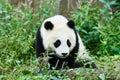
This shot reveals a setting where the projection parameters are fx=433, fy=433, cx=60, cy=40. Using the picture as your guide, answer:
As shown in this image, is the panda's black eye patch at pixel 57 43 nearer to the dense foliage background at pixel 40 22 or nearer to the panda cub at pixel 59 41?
the panda cub at pixel 59 41

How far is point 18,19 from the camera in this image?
730cm

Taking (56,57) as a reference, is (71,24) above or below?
above

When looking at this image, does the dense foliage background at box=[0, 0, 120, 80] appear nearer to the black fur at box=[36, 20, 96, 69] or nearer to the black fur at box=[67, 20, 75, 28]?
the black fur at box=[36, 20, 96, 69]

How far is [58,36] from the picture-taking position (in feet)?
19.0

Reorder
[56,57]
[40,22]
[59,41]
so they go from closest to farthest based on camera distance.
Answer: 1. [59,41]
2. [56,57]
3. [40,22]

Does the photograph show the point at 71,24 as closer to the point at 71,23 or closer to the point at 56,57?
the point at 71,23

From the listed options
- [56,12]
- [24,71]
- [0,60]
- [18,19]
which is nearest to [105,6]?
[56,12]

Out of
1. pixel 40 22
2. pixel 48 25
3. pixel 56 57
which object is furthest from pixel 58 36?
pixel 40 22

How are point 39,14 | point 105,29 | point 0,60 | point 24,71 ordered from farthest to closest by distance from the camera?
point 39,14
point 105,29
point 0,60
point 24,71

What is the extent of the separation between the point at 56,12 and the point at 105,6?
3.06 feet

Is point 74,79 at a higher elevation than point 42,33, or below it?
below

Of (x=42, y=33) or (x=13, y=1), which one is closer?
(x=42, y=33)

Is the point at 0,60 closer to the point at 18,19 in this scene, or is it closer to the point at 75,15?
the point at 18,19

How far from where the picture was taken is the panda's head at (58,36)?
5.78 m
